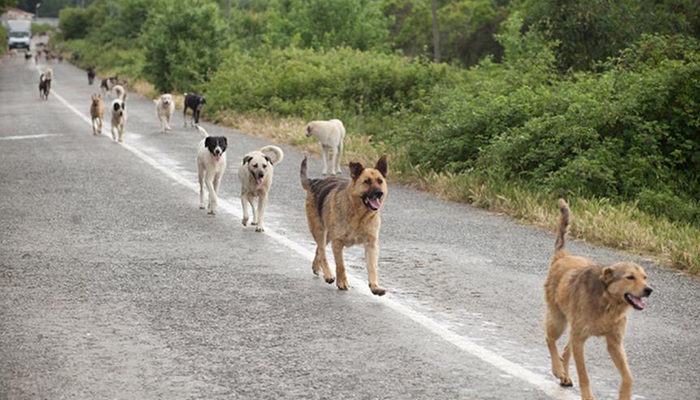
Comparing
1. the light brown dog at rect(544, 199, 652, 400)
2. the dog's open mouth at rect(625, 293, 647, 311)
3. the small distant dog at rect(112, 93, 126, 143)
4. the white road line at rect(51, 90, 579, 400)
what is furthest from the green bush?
the dog's open mouth at rect(625, 293, 647, 311)

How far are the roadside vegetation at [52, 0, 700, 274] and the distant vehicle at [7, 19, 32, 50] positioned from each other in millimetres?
88151

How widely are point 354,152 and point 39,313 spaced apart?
12.7 m

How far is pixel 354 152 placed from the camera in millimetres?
20375

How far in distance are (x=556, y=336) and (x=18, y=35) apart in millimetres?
130094

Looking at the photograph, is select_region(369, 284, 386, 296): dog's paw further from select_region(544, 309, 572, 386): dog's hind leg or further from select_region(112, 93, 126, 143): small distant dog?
select_region(112, 93, 126, 143): small distant dog

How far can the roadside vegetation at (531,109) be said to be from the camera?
14531 millimetres

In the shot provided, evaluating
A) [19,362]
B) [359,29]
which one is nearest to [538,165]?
[19,362]

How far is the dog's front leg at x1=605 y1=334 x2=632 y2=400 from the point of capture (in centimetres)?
574

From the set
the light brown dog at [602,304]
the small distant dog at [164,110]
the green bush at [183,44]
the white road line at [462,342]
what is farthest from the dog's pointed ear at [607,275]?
the green bush at [183,44]

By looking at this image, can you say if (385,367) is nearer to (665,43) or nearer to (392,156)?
(392,156)

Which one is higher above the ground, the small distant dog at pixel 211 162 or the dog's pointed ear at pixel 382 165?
the dog's pointed ear at pixel 382 165

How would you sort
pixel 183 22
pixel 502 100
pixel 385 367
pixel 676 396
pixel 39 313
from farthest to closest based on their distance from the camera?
pixel 183 22 < pixel 502 100 < pixel 39 313 < pixel 385 367 < pixel 676 396

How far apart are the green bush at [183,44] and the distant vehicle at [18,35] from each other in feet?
288

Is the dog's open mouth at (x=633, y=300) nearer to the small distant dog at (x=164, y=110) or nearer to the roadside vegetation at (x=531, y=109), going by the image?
the roadside vegetation at (x=531, y=109)
